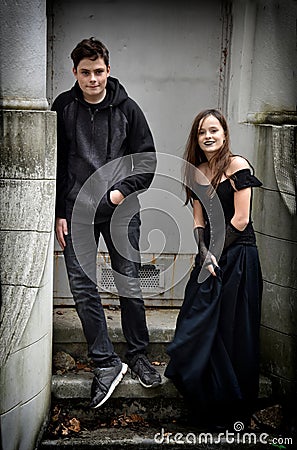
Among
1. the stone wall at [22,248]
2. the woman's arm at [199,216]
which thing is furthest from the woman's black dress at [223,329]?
the stone wall at [22,248]

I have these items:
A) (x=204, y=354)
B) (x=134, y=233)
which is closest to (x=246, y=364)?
(x=204, y=354)

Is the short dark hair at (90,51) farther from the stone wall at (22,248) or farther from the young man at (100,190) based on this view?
the stone wall at (22,248)

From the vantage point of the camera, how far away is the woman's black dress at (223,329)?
478 centimetres

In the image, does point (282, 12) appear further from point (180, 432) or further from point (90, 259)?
point (180, 432)

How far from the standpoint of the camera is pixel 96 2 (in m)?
5.65

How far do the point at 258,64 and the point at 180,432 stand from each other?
8.22ft

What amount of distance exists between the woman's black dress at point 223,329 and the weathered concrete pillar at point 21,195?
0.93m

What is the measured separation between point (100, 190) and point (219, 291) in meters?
0.96

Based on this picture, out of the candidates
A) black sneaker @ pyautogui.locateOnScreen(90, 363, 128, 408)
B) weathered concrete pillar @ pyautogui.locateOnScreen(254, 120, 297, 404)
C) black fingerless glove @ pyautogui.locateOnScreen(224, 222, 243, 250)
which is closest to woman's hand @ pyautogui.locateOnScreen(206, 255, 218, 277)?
black fingerless glove @ pyautogui.locateOnScreen(224, 222, 243, 250)

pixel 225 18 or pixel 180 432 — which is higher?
pixel 225 18

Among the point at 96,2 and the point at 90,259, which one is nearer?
the point at 90,259

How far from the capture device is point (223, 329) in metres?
4.86

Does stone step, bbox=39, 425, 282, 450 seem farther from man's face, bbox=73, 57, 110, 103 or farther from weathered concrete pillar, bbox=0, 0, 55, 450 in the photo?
man's face, bbox=73, 57, 110, 103

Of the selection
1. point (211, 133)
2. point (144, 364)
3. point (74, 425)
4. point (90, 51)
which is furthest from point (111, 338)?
point (90, 51)
